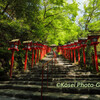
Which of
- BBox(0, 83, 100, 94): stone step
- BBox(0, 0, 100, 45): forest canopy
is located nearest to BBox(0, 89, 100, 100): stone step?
BBox(0, 83, 100, 94): stone step

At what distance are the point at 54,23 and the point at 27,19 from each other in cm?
408

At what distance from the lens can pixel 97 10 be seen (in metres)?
11.6

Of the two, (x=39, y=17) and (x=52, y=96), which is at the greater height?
(x=39, y=17)

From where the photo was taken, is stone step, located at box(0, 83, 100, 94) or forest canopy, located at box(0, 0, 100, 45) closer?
stone step, located at box(0, 83, 100, 94)

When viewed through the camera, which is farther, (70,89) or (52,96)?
(70,89)

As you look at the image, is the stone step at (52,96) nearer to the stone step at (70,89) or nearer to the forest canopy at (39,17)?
the stone step at (70,89)

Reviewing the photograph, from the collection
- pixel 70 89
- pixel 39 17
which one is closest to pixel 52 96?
pixel 70 89

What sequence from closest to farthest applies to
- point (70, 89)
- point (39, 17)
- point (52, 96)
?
point (52, 96)
point (70, 89)
point (39, 17)

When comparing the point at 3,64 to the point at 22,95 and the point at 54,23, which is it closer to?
the point at 22,95

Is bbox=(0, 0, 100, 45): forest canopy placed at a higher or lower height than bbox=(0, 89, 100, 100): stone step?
higher

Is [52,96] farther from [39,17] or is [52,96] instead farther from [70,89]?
[39,17]

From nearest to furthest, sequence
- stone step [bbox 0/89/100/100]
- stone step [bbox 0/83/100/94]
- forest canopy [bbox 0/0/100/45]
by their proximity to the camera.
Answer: stone step [bbox 0/89/100/100]
stone step [bbox 0/83/100/94]
forest canopy [bbox 0/0/100/45]

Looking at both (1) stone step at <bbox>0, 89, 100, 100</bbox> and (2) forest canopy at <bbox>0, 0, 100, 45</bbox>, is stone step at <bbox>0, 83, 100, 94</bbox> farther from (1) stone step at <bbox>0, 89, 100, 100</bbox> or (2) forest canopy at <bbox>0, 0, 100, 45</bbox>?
Result: (2) forest canopy at <bbox>0, 0, 100, 45</bbox>

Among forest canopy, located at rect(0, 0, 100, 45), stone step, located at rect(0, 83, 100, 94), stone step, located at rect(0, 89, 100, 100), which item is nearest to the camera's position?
stone step, located at rect(0, 89, 100, 100)
